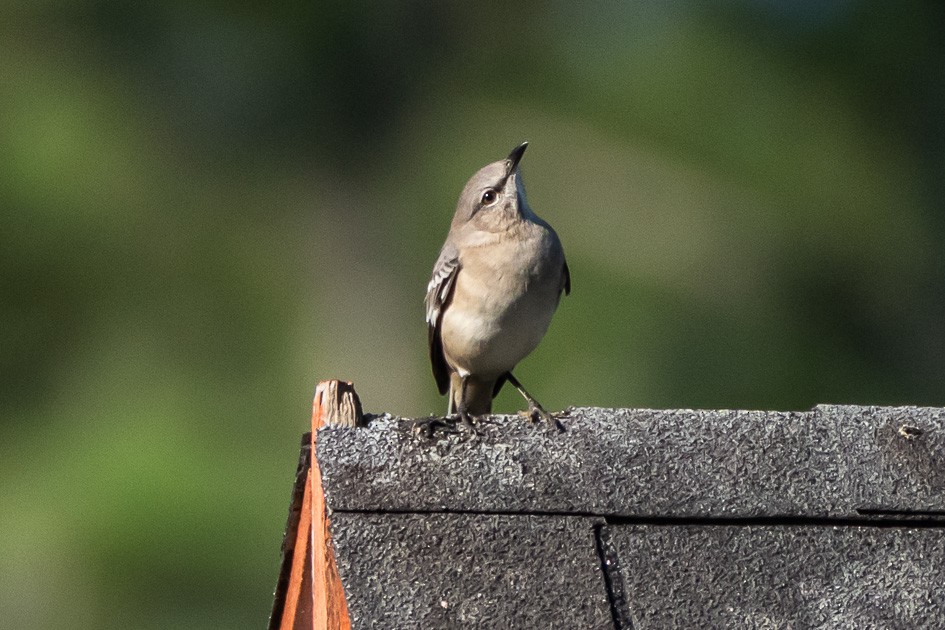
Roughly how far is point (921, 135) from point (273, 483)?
8.00 m

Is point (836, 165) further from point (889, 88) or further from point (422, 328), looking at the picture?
point (422, 328)

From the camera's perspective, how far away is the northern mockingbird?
5.72m

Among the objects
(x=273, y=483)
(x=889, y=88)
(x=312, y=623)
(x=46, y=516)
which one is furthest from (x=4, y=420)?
(x=312, y=623)

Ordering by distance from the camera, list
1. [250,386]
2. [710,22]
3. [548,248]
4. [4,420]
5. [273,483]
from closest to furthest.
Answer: [548,248]
[273,483]
[250,386]
[4,420]
[710,22]

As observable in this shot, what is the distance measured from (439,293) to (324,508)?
3.13 m

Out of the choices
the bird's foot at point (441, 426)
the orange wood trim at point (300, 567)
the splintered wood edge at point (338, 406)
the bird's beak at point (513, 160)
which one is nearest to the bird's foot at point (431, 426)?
the bird's foot at point (441, 426)

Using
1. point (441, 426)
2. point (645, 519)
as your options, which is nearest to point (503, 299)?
point (441, 426)

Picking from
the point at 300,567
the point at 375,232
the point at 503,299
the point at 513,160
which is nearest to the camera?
the point at 300,567

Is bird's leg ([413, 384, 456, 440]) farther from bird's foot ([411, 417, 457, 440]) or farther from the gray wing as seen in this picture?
the gray wing

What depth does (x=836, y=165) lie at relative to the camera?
1473cm

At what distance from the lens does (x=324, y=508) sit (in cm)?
287

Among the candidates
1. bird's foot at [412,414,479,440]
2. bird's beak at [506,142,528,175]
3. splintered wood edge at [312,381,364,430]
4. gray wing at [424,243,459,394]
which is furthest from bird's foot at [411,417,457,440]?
bird's beak at [506,142,528,175]

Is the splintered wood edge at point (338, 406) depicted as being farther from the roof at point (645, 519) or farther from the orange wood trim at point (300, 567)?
the orange wood trim at point (300, 567)

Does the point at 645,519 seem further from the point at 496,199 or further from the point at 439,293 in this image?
the point at 496,199
